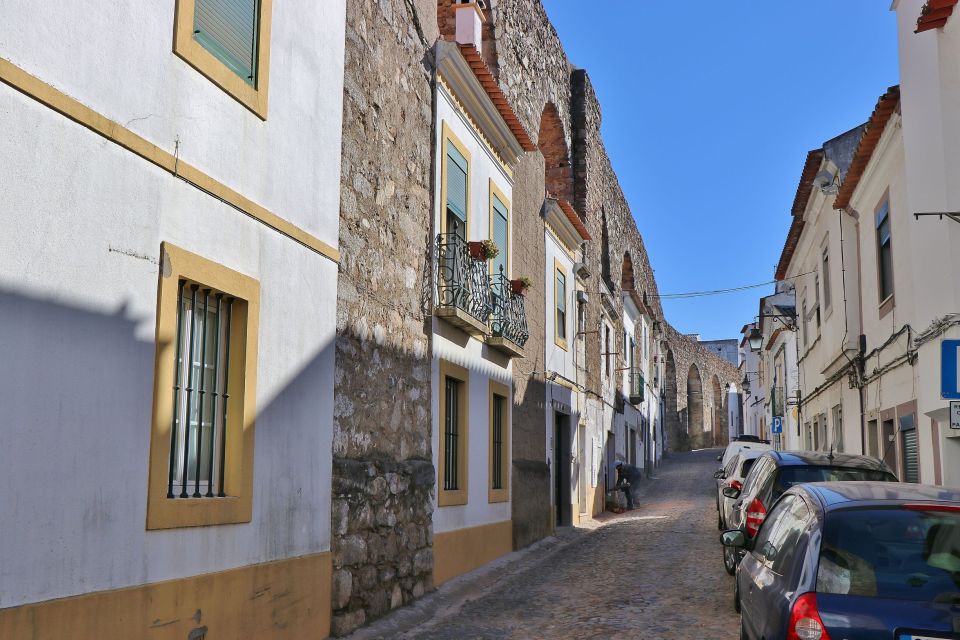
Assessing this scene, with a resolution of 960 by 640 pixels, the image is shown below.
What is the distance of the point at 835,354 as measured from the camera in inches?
712

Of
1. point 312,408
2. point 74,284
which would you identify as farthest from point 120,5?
point 312,408

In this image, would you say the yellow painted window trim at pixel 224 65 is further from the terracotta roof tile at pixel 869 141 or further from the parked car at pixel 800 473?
the terracotta roof tile at pixel 869 141

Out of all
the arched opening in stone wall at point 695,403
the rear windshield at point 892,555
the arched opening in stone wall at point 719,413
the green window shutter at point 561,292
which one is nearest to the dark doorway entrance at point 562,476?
the green window shutter at point 561,292

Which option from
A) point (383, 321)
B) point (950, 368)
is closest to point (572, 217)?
point (383, 321)

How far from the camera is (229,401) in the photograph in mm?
6949

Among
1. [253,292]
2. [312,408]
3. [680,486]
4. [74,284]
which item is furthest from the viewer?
[680,486]

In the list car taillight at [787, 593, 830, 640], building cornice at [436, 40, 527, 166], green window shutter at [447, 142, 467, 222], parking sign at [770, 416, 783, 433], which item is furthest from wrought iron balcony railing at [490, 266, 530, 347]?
parking sign at [770, 416, 783, 433]

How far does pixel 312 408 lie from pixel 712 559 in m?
7.73

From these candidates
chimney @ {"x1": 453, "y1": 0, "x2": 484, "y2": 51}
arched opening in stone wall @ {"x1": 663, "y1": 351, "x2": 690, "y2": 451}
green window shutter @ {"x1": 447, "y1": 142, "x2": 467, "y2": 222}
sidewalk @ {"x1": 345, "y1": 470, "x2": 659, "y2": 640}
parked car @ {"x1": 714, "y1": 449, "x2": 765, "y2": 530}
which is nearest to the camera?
sidewalk @ {"x1": 345, "y1": 470, "x2": 659, "y2": 640}

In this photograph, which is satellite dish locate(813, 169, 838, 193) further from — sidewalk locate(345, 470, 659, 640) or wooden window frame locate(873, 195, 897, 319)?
sidewalk locate(345, 470, 659, 640)

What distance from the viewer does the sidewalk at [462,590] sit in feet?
29.0

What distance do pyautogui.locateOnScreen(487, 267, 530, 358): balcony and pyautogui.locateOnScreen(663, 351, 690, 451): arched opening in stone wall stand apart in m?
35.2

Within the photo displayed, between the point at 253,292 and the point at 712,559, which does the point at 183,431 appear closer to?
the point at 253,292

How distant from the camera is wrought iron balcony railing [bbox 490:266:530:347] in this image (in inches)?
541
